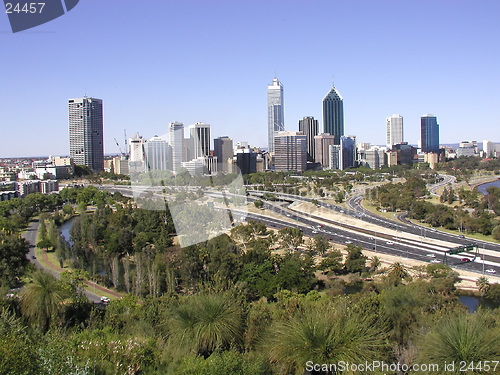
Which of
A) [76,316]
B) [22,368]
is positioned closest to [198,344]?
[22,368]

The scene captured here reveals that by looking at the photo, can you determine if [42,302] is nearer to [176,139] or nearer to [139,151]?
[139,151]

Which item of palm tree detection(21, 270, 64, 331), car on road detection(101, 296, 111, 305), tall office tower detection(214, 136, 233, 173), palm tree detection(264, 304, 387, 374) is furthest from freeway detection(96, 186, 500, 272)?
palm tree detection(264, 304, 387, 374)

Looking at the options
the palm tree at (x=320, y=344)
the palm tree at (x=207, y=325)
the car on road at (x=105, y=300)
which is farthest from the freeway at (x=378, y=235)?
the palm tree at (x=320, y=344)

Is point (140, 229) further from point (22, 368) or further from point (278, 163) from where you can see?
point (278, 163)

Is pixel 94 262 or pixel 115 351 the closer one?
pixel 115 351

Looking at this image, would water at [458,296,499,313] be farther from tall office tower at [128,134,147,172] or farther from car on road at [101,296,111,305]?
car on road at [101,296,111,305]
